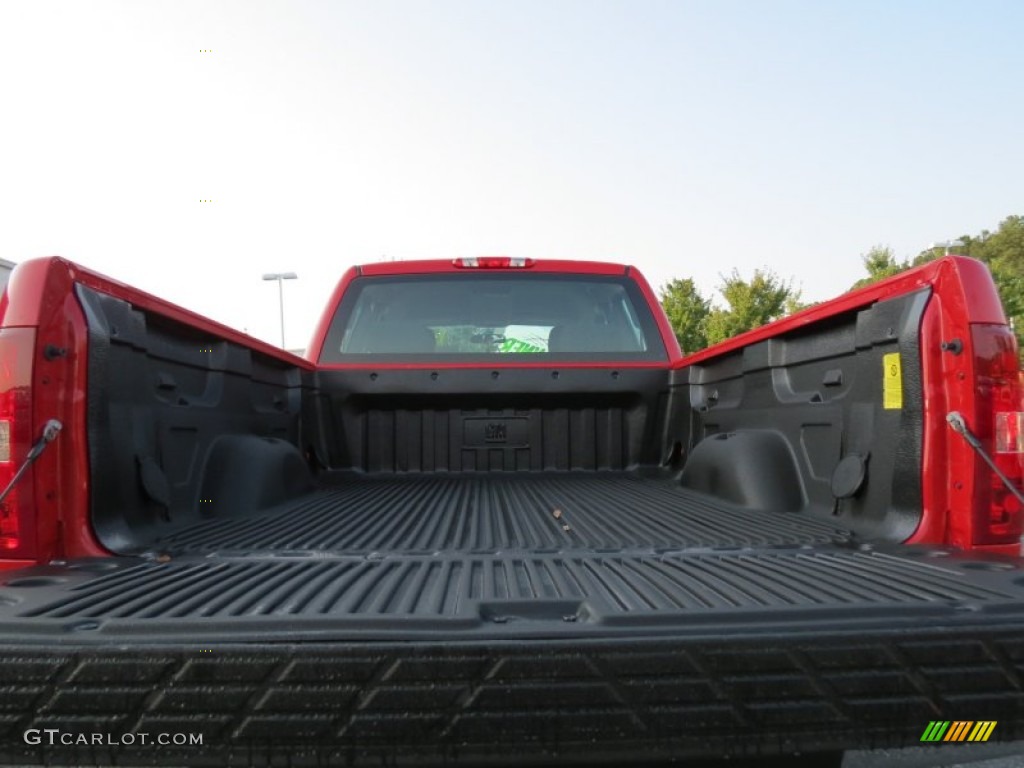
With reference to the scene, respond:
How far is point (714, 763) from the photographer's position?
56.0 inches

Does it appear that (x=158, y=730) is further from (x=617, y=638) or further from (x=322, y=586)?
(x=617, y=638)

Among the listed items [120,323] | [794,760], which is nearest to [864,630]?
[794,760]

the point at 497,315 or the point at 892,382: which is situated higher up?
the point at 497,315

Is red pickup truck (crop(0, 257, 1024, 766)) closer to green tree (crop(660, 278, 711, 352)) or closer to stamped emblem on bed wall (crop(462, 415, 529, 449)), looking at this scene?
stamped emblem on bed wall (crop(462, 415, 529, 449))

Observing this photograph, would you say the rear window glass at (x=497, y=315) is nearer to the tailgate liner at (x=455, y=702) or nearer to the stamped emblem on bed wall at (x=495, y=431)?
the stamped emblem on bed wall at (x=495, y=431)

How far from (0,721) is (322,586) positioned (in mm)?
606

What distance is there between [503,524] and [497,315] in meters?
2.01

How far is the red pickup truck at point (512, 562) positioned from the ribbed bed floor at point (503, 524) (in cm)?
2

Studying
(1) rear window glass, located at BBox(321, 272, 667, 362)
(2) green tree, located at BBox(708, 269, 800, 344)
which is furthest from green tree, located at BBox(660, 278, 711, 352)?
(1) rear window glass, located at BBox(321, 272, 667, 362)

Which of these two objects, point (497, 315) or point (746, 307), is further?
point (746, 307)

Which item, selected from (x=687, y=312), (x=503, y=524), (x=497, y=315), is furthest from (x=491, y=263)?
(x=687, y=312)

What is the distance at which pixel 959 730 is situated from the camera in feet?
4.32

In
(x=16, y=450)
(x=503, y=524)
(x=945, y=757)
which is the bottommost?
(x=945, y=757)

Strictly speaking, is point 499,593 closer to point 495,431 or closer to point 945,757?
point 945,757
